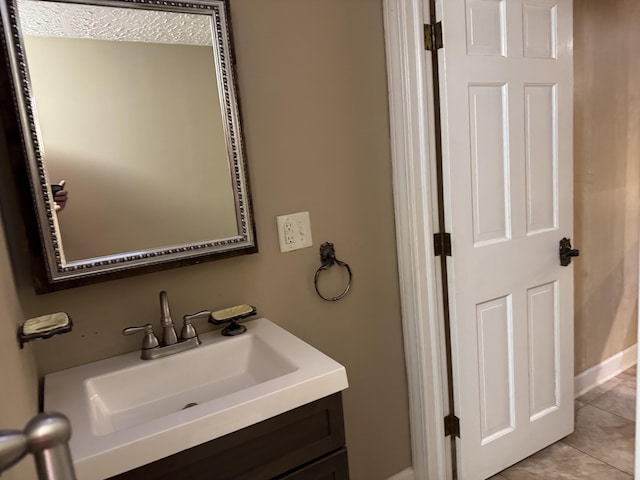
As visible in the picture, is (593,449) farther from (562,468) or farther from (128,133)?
(128,133)

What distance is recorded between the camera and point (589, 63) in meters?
2.23

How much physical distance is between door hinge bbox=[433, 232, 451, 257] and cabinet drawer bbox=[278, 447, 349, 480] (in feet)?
2.72

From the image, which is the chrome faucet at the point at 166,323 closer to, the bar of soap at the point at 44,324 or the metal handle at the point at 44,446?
the bar of soap at the point at 44,324

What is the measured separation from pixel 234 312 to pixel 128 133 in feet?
1.91

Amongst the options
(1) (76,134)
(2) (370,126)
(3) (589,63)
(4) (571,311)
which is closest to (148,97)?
(1) (76,134)

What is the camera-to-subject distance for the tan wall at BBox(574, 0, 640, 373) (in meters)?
2.25

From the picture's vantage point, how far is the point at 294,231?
59.0 inches

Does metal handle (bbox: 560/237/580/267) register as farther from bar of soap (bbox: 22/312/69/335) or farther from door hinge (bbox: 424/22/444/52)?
bar of soap (bbox: 22/312/69/335)

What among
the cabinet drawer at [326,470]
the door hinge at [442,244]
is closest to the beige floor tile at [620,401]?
the door hinge at [442,244]

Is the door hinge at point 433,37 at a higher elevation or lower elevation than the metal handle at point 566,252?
higher

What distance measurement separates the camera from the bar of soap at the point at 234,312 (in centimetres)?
132

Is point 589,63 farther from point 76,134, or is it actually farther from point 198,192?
point 76,134

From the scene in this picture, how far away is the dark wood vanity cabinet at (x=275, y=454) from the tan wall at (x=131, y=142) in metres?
0.58


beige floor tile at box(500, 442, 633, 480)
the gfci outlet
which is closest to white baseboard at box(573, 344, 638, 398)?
beige floor tile at box(500, 442, 633, 480)
